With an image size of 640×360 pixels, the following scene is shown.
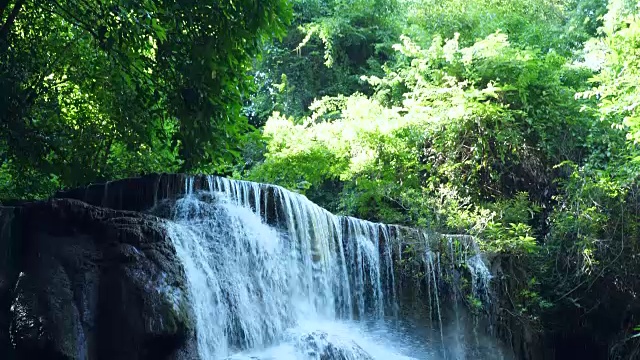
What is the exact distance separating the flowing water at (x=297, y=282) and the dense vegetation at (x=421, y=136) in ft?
2.39

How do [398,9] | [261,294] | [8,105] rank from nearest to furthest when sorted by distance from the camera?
[8,105]
[261,294]
[398,9]

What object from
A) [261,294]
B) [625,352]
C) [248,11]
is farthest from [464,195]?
[248,11]

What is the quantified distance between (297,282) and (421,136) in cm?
555

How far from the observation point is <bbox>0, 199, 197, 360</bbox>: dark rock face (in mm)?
5270

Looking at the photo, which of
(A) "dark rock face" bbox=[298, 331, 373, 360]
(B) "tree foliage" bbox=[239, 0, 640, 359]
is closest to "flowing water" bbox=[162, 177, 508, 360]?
(A) "dark rock face" bbox=[298, 331, 373, 360]

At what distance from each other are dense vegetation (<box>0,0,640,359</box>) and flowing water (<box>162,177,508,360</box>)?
2.39 ft

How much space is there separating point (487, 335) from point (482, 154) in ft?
13.0

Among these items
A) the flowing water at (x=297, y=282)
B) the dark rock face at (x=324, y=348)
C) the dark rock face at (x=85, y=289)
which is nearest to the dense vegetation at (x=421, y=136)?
the flowing water at (x=297, y=282)

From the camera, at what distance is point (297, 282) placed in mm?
8656

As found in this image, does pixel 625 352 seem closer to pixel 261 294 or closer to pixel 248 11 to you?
pixel 261 294

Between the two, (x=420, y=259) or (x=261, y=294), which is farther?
(x=420, y=259)

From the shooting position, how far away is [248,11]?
669 centimetres

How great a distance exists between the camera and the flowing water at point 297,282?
7168mm

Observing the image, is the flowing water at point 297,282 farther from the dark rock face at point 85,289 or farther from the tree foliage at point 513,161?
the tree foliage at point 513,161
